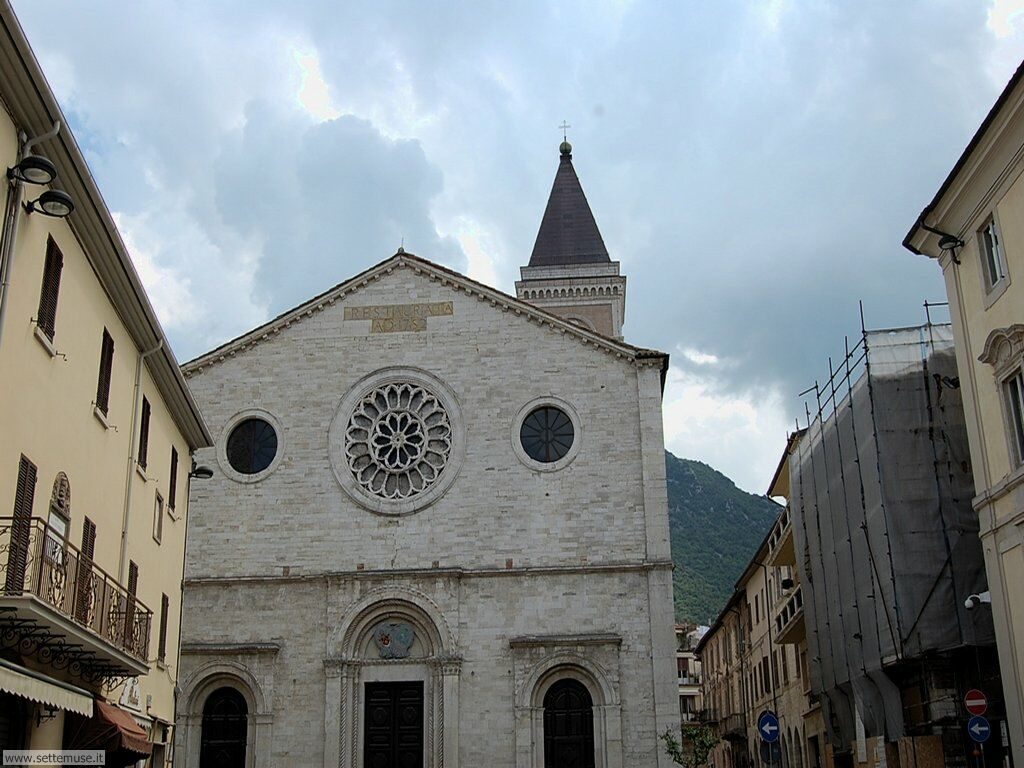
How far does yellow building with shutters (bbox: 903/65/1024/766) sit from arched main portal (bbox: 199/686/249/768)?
50.7 feet

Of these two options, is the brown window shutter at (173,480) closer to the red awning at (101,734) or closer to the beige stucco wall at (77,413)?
the beige stucco wall at (77,413)

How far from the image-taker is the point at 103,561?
1479cm

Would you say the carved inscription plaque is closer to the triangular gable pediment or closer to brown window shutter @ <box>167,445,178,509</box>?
the triangular gable pediment

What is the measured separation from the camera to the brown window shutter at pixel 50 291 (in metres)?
12.1

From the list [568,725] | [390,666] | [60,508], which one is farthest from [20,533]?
[568,725]

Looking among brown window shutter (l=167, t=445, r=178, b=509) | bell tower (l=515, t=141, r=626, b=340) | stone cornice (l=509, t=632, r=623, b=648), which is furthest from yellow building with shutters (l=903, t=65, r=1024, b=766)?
bell tower (l=515, t=141, r=626, b=340)

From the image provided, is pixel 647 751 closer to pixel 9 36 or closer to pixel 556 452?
pixel 556 452

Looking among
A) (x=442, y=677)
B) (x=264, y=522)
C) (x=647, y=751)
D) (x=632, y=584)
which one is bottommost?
(x=647, y=751)

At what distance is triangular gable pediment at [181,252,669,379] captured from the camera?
2711cm

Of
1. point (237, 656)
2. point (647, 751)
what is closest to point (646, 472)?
point (647, 751)

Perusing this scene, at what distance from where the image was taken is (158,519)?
1862 centimetres

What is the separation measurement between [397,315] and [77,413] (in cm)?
1483

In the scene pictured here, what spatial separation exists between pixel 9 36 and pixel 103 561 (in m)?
7.27

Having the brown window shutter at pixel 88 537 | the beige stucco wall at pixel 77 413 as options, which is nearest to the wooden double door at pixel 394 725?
the beige stucco wall at pixel 77 413
